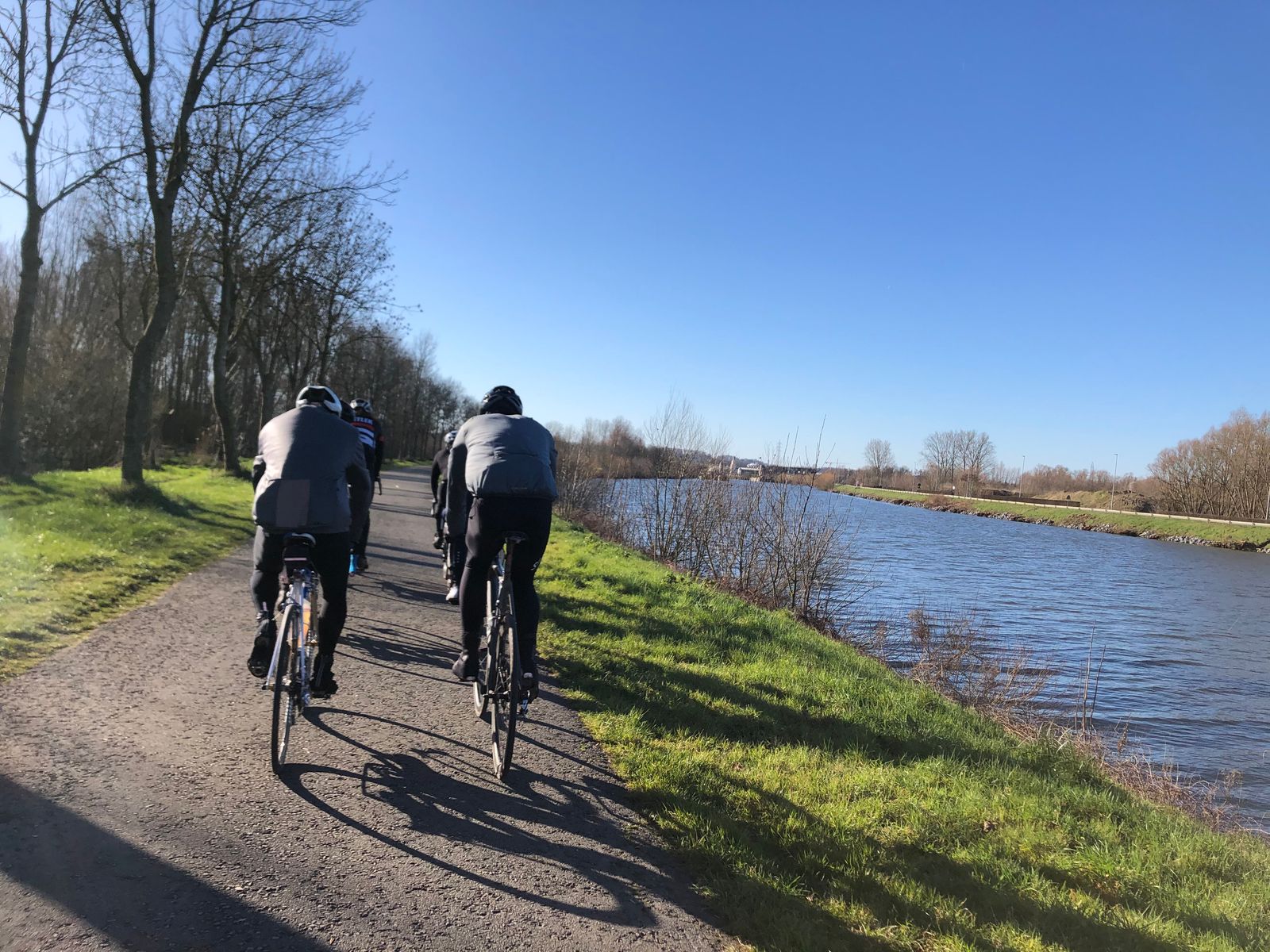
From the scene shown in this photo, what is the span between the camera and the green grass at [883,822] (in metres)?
3.27

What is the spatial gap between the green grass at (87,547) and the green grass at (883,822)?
404 cm

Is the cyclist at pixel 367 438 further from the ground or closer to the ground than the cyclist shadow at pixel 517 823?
further from the ground

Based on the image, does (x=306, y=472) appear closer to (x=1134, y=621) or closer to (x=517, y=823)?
(x=517, y=823)

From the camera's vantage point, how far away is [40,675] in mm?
4879

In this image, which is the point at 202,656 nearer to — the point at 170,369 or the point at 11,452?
the point at 11,452

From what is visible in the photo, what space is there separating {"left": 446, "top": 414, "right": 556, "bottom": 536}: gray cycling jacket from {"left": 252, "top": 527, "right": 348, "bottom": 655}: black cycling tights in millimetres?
816

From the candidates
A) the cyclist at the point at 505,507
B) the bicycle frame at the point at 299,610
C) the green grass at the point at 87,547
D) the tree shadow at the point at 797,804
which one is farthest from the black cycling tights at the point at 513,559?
the green grass at the point at 87,547

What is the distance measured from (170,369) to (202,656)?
4171cm

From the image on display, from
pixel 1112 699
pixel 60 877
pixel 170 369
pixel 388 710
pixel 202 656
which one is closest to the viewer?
pixel 60 877

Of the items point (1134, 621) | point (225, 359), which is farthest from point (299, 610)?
point (1134, 621)

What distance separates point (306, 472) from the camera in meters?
4.03

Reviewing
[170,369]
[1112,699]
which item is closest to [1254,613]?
[1112,699]

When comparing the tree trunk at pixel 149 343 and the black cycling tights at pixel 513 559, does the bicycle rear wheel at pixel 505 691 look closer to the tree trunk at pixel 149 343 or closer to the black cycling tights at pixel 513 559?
the black cycling tights at pixel 513 559

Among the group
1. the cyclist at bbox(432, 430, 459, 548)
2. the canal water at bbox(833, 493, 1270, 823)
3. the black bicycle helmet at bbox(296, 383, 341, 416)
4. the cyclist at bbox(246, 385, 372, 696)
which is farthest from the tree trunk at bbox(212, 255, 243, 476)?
the cyclist at bbox(246, 385, 372, 696)
